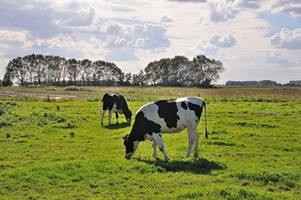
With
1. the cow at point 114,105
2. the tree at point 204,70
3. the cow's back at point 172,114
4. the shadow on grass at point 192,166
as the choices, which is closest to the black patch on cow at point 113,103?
the cow at point 114,105

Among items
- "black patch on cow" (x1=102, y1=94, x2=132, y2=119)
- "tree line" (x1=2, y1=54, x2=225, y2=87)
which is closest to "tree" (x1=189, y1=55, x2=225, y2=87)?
"tree line" (x1=2, y1=54, x2=225, y2=87)

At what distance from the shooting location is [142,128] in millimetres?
14195

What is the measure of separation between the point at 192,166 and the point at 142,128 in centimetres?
280

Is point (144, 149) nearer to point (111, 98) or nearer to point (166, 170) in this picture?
point (166, 170)

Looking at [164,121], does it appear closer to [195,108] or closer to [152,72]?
[195,108]

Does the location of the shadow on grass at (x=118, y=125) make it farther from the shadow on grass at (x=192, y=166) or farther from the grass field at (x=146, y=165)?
the shadow on grass at (x=192, y=166)

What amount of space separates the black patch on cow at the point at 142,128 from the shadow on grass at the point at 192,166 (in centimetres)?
142

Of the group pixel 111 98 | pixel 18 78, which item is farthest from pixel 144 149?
pixel 18 78

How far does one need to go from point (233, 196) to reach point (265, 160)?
545 centimetres

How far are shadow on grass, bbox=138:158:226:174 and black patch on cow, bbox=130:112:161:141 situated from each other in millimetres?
1416

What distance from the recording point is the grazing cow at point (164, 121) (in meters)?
14.0

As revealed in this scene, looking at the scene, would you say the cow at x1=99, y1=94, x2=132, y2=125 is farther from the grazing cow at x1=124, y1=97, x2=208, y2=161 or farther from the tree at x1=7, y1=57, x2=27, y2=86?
the tree at x1=7, y1=57, x2=27, y2=86

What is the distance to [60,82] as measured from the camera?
403 feet

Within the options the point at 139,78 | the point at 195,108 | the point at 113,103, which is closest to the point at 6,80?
the point at 139,78
